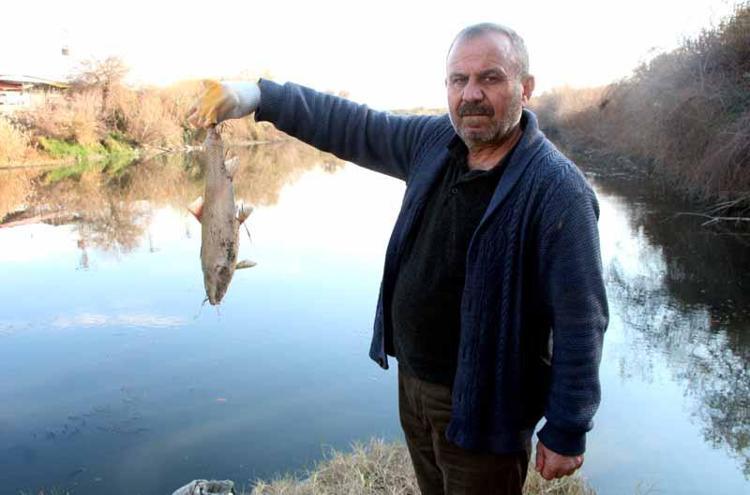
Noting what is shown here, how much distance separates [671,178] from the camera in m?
19.1

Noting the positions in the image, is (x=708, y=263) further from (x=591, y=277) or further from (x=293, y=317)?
(x=591, y=277)

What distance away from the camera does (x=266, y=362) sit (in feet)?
25.3

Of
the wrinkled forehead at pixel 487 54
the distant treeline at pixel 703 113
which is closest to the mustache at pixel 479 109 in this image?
the wrinkled forehead at pixel 487 54

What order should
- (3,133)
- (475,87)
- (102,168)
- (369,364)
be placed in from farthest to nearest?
(102,168) < (3,133) < (369,364) < (475,87)

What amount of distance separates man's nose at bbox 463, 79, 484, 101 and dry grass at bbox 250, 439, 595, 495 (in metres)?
2.91

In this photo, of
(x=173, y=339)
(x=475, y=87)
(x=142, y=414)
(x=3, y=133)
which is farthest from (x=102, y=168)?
(x=475, y=87)

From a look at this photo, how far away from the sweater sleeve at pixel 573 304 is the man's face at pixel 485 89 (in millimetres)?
346

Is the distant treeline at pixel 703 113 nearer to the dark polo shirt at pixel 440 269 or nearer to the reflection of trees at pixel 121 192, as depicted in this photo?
the reflection of trees at pixel 121 192

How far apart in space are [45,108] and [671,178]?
96.1ft

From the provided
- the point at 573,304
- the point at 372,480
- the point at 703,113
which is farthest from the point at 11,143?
the point at 573,304

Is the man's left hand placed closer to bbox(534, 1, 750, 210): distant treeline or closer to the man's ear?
the man's ear

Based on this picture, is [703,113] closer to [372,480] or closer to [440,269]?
[372,480]

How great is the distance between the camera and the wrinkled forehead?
7.13ft

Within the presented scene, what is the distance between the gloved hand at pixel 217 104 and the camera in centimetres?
243
